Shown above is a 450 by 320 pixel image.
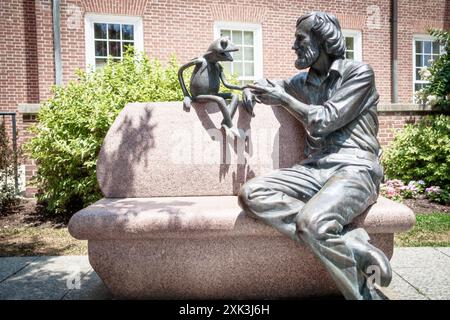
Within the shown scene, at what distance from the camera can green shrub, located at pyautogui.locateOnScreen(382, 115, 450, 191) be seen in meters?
7.24

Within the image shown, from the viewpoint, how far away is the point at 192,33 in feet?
32.6

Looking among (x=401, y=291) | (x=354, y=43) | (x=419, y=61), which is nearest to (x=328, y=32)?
(x=401, y=291)

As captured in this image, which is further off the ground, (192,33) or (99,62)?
(192,33)

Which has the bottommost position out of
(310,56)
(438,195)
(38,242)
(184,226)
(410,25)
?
(38,242)

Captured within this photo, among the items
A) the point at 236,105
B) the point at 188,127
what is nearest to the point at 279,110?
the point at 236,105

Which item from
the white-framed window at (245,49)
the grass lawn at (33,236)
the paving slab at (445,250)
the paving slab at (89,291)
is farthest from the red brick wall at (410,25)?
the paving slab at (89,291)

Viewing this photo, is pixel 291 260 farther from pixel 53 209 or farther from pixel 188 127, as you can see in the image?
pixel 53 209

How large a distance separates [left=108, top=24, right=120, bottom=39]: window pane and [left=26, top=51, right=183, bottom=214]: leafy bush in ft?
12.3

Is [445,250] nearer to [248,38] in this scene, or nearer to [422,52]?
[248,38]

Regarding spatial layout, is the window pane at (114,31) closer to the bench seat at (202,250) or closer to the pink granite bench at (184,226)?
the pink granite bench at (184,226)

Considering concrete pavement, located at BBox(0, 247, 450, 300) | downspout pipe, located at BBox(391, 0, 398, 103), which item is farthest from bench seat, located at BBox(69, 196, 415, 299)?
downspout pipe, located at BBox(391, 0, 398, 103)

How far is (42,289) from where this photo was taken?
323 centimetres

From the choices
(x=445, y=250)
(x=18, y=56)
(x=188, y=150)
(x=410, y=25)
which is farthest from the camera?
(x=410, y=25)

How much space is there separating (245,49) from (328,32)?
813 centimetres
